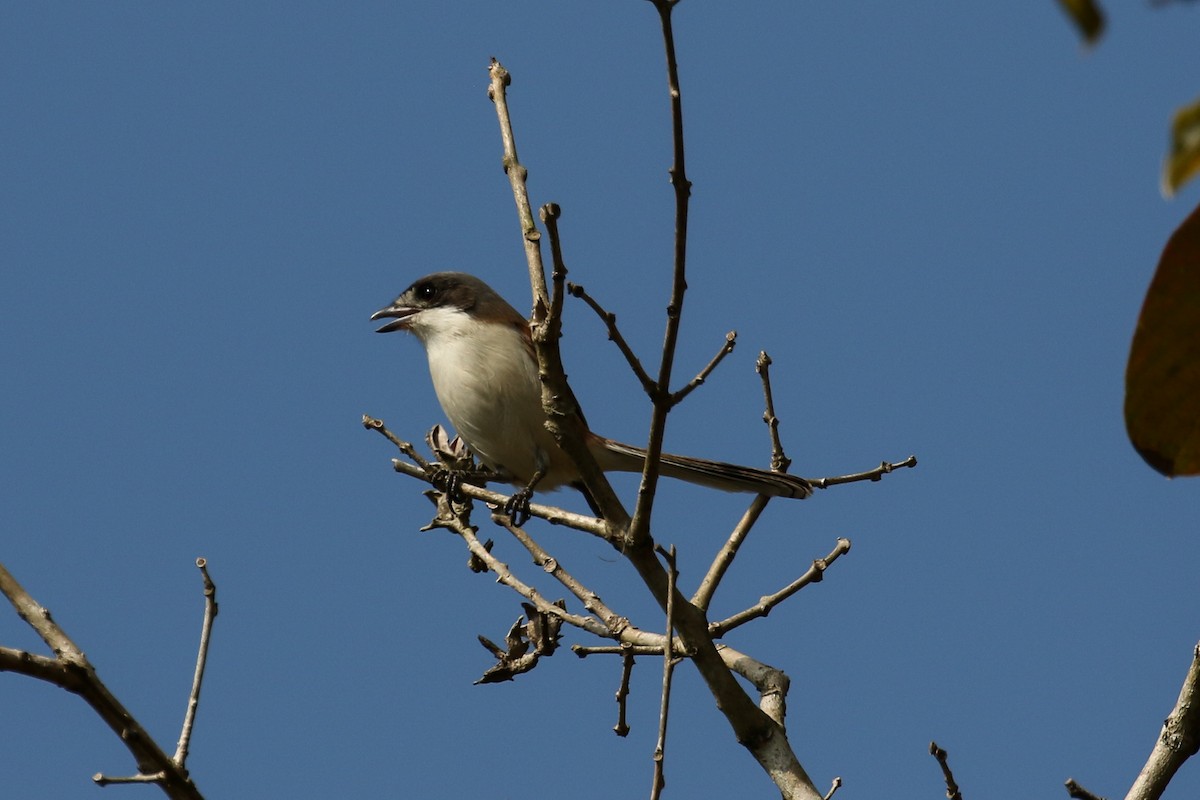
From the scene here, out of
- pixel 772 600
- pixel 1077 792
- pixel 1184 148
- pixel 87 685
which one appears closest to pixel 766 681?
pixel 772 600

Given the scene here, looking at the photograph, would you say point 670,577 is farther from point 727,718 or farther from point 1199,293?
point 1199,293

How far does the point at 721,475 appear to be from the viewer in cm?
624

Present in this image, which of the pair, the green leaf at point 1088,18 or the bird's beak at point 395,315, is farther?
the bird's beak at point 395,315

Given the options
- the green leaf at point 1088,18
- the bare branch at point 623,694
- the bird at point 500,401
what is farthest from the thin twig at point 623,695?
the green leaf at point 1088,18

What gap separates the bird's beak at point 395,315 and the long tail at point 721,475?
1.71m

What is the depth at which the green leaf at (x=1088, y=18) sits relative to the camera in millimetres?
991

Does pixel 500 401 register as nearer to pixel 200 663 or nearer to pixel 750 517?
pixel 750 517

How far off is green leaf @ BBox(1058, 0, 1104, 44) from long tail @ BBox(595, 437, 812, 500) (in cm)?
457

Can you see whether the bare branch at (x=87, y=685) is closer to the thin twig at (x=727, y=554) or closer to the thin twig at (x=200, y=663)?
the thin twig at (x=200, y=663)

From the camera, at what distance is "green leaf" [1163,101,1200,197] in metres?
1.14

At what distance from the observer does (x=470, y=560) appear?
550 cm

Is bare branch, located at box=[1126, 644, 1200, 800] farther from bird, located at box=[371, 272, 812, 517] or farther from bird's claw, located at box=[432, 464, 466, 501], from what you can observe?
bird, located at box=[371, 272, 812, 517]

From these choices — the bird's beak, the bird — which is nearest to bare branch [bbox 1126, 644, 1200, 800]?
the bird

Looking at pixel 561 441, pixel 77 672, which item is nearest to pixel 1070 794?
pixel 561 441
